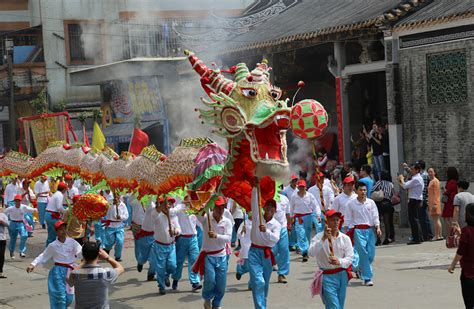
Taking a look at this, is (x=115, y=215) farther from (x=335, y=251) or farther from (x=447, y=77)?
(x=335, y=251)

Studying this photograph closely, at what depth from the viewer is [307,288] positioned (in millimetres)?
13078

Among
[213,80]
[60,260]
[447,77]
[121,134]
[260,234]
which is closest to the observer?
[60,260]

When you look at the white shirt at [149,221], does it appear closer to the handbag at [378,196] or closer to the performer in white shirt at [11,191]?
the handbag at [378,196]

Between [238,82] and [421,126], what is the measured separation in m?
8.34

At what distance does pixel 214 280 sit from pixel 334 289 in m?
2.56

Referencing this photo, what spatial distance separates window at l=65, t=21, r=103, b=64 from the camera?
3342 centimetres

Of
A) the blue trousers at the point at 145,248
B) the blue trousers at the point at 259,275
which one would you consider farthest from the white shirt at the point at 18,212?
the blue trousers at the point at 259,275

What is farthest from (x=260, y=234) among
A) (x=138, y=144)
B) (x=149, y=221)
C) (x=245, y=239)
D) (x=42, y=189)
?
(x=42, y=189)

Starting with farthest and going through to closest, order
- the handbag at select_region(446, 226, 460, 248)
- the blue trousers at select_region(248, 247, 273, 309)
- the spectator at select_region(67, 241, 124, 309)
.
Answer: the blue trousers at select_region(248, 247, 273, 309) < the handbag at select_region(446, 226, 460, 248) < the spectator at select_region(67, 241, 124, 309)

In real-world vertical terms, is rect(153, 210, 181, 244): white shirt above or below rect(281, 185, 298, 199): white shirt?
below

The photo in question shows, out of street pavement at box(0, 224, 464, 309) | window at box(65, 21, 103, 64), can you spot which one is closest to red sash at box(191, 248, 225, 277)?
street pavement at box(0, 224, 464, 309)

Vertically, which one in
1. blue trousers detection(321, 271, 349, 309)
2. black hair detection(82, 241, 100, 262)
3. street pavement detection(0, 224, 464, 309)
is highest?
black hair detection(82, 241, 100, 262)

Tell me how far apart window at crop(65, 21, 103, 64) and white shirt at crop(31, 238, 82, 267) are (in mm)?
22002

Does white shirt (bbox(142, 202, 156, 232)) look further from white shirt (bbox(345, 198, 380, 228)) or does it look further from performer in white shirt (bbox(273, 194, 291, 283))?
white shirt (bbox(345, 198, 380, 228))
